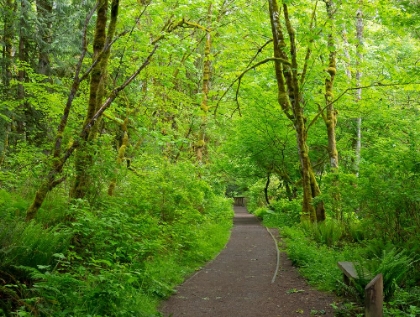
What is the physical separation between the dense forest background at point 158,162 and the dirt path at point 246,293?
35 cm

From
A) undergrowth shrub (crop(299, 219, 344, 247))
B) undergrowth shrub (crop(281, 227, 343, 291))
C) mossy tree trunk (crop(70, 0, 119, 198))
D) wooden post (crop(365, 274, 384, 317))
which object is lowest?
undergrowth shrub (crop(281, 227, 343, 291))

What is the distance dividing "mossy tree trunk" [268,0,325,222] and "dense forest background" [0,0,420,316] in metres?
0.05

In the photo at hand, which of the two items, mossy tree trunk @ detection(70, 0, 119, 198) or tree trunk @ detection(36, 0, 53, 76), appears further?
tree trunk @ detection(36, 0, 53, 76)

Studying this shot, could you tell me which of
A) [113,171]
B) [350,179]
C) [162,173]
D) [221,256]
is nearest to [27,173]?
[113,171]

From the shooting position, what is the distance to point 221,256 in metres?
10.5

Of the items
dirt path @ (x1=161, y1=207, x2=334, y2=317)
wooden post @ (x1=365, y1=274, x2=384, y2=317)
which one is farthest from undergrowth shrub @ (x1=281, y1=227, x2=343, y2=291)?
wooden post @ (x1=365, y1=274, x2=384, y2=317)

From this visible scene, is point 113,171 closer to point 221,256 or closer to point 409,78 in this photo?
point 221,256

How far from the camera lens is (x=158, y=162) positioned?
1131 cm

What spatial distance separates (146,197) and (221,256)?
2.81 metres

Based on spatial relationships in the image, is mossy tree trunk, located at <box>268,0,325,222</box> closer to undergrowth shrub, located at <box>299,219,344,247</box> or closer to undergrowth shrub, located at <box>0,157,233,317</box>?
undergrowth shrub, located at <box>299,219,344,247</box>

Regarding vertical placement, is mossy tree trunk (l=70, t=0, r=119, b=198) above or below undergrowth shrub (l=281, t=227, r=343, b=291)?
above

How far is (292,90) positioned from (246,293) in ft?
23.9

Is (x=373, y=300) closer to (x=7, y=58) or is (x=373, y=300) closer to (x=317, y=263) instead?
(x=317, y=263)

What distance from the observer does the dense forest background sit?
16.8ft
